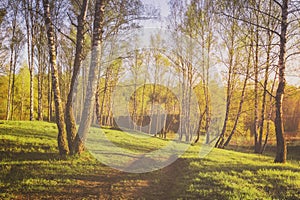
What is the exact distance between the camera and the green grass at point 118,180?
21.4 ft

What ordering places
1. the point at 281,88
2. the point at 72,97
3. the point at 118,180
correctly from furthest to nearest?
the point at 281,88, the point at 72,97, the point at 118,180

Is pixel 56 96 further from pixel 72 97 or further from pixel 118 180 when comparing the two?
pixel 118 180

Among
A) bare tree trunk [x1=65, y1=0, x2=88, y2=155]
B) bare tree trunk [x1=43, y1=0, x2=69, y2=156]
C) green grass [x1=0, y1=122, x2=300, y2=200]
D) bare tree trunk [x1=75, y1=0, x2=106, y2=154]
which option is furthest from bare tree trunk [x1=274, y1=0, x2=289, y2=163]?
bare tree trunk [x1=43, y1=0, x2=69, y2=156]

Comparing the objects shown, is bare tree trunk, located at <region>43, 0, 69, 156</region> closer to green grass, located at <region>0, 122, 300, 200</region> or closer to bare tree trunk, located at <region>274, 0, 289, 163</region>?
green grass, located at <region>0, 122, 300, 200</region>

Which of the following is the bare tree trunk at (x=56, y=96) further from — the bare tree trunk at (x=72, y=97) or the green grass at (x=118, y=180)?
the green grass at (x=118, y=180)

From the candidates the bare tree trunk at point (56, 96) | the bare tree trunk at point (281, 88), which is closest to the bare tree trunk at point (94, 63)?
the bare tree trunk at point (56, 96)

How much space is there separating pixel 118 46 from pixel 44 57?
8.39 m

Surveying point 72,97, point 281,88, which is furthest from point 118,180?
point 281,88

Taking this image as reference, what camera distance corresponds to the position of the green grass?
257 inches

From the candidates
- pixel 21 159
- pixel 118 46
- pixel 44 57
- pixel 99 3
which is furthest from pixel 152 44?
pixel 21 159

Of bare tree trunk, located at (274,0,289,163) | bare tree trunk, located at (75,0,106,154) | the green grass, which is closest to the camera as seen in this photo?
the green grass

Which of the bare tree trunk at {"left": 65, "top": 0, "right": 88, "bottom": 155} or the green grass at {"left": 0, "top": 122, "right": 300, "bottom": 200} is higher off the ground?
the bare tree trunk at {"left": 65, "top": 0, "right": 88, "bottom": 155}

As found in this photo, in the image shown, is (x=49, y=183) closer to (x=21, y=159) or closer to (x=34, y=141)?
(x=21, y=159)

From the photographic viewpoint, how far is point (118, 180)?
7.98 metres
